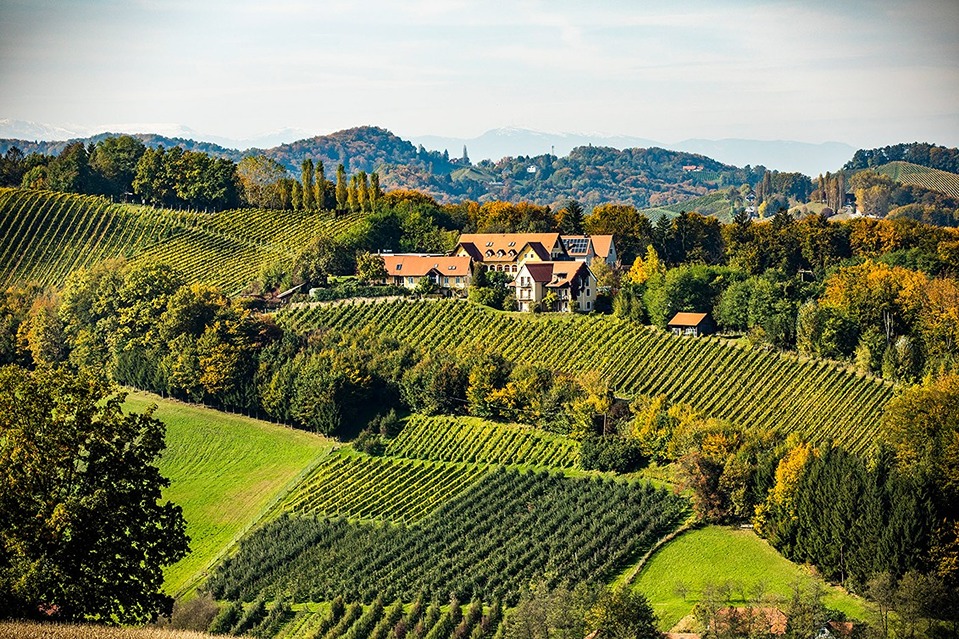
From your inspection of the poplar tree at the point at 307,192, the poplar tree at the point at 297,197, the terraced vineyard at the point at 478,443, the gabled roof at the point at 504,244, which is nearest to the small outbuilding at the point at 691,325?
the terraced vineyard at the point at 478,443

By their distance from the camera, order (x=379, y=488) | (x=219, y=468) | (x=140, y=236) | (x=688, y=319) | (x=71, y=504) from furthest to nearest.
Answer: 1. (x=140, y=236)
2. (x=688, y=319)
3. (x=219, y=468)
4. (x=379, y=488)
5. (x=71, y=504)

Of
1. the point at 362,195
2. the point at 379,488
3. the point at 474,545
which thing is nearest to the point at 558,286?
the point at 379,488

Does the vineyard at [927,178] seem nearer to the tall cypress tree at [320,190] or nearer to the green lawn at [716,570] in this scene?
the tall cypress tree at [320,190]

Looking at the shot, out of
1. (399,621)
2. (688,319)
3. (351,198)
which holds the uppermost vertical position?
(351,198)

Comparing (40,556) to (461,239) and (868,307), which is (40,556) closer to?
(868,307)

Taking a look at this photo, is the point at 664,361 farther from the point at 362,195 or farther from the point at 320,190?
the point at 320,190

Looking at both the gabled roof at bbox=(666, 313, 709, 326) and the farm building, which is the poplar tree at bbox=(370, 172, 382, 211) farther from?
the gabled roof at bbox=(666, 313, 709, 326)
